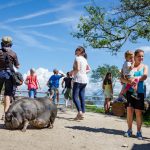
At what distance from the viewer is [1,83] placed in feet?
34.8

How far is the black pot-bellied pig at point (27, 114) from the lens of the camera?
986 centimetres

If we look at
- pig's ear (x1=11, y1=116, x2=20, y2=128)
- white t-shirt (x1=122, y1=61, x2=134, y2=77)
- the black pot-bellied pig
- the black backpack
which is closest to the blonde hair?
white t-shirt (x1=122, y1=61, x2=134, y2=77)

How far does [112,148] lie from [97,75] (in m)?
58.4

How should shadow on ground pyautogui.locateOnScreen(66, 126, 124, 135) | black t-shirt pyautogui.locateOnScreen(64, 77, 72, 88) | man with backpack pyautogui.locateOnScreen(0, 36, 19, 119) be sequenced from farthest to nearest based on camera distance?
black t-shirt pyautogui.locateOnScreen(64, 77, 72, 88) → shadow on ground pyautogui.locateOnScreen(66, 126, 124, 135) → man with backpack pyautogui.locateOnScreen(0, 36, 19, 119)

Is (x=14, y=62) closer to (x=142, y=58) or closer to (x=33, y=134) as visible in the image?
(x=33, y=134)

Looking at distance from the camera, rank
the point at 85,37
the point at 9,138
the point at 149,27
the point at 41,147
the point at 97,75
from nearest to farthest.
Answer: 1. the point at 41,147
2. the point at 9,138
3. the point at 149,27
4. the point at 85,37
5. the point at 97,75

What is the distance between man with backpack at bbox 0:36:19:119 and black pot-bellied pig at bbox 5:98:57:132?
0.60m

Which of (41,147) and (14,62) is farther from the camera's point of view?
(14,62)

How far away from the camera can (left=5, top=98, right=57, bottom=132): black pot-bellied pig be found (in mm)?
9859

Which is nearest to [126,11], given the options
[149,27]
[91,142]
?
[149,27]

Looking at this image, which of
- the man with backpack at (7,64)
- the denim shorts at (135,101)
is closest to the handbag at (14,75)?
the man with backpack at (7,64)

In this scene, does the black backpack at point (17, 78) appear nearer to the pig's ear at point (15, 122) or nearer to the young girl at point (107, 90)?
the pig's ear at point (15, 122)

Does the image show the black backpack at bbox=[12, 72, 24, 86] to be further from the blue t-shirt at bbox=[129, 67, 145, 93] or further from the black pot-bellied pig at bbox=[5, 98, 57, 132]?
the blue t-shirt at bbox=[129, 67, 145, 93]

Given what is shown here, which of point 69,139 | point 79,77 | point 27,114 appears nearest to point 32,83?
point 79,77
